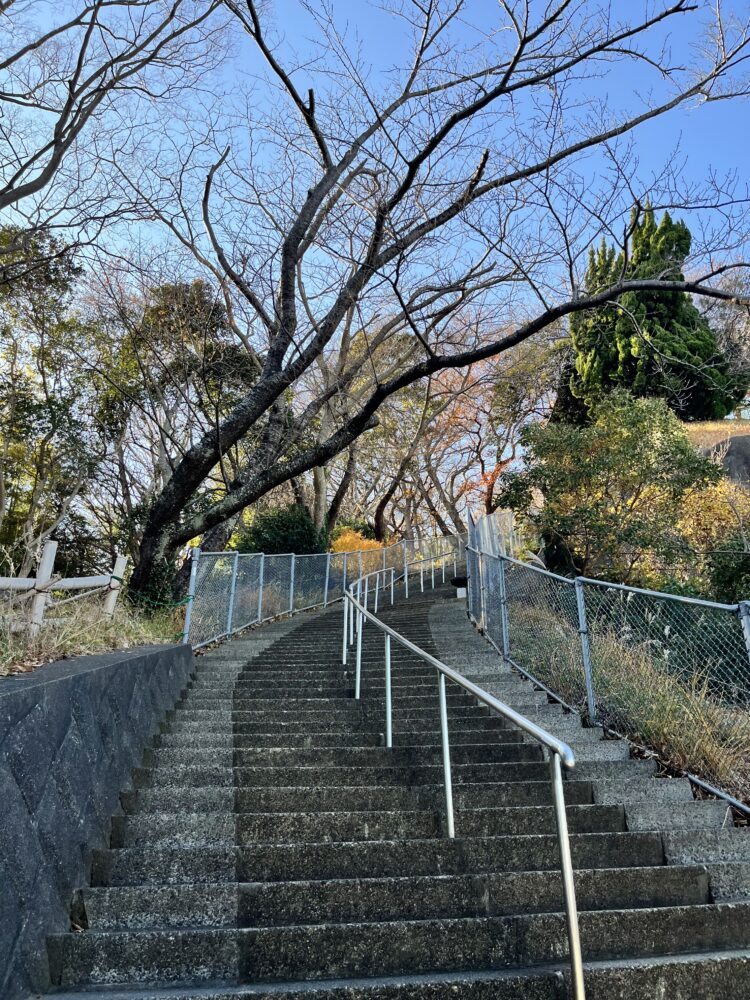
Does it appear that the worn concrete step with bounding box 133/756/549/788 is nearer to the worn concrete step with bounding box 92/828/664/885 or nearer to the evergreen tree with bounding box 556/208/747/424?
the worn concrete step with bounding box 92/828/664/885

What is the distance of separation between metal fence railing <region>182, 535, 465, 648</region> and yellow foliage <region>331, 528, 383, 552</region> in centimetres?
308

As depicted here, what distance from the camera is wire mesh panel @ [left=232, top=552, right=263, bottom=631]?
12.3 metres

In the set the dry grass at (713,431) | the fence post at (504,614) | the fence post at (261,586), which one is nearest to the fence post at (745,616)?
the fence post at (504,614)

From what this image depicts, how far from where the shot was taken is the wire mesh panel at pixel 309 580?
16.4 metres

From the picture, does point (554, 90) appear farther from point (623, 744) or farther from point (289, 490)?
point (289, 490)

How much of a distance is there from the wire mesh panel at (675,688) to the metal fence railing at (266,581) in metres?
5.38

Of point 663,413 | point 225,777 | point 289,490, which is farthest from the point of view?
point 289,490

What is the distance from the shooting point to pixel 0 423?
18.8 m

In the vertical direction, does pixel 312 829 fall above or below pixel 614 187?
below

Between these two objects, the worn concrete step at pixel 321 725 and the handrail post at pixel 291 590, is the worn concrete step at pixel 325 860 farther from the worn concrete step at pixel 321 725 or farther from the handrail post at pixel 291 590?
the handrail post at pixel 291 590

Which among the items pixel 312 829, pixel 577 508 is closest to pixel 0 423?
pixel 577 508

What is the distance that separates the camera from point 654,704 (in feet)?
20.4

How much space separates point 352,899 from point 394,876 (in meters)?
0.46

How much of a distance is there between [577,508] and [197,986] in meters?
14.0
